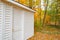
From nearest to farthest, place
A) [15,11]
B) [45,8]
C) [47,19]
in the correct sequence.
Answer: [15,11] < [45,8] < [47,19]

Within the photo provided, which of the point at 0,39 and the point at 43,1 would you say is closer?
the point at 0,39

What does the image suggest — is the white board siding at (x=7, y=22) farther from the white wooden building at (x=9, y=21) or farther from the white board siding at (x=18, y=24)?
the white board siding at (x=18, y=24)

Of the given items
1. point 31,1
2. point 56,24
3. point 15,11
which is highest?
point 31,1

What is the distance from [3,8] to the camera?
7.48 metres

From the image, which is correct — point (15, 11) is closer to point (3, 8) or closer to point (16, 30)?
point (16, 30)

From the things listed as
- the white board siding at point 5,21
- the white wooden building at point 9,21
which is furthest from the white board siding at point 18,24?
the white board siding at point 5,21

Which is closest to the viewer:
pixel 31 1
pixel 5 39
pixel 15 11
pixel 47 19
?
pixel 5 39

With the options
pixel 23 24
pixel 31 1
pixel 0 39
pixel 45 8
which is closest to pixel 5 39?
pixel 0 39

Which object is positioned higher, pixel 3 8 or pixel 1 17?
pixel 3 8

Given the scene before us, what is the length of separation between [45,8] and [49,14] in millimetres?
1977

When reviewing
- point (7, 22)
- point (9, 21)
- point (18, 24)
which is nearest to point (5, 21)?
point (7, 22)

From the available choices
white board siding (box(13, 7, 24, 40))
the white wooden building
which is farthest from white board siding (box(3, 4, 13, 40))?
white board siding (box(13, 7, 24, 40))

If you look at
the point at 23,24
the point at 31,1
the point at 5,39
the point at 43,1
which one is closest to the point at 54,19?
the point at 43,1

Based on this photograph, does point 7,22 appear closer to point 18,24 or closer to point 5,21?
point 5,21
